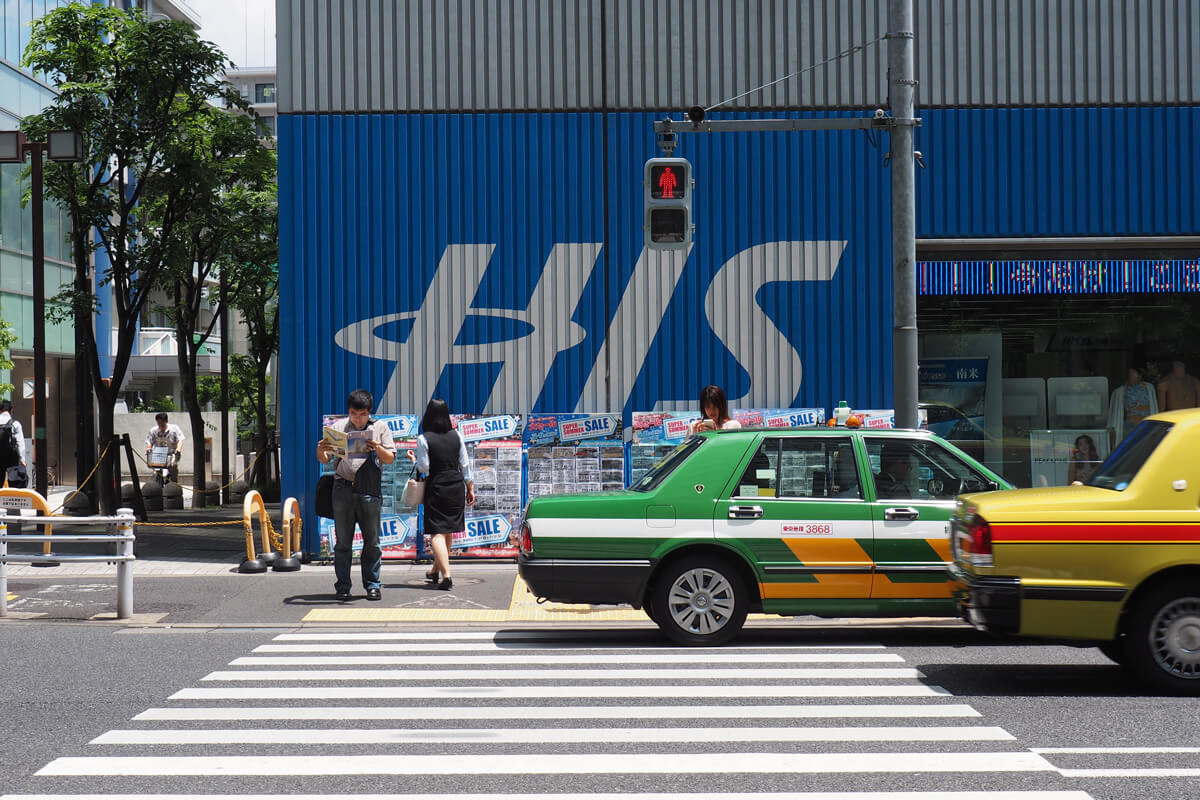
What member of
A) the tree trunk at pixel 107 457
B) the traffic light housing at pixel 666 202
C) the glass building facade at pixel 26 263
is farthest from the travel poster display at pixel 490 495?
the glass building facade at pixel 26 263

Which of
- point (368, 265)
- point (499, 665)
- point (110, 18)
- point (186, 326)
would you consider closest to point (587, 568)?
point (499, 665)

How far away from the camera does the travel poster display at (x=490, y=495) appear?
1468 centimetres

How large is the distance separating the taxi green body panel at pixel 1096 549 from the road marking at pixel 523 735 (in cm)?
110

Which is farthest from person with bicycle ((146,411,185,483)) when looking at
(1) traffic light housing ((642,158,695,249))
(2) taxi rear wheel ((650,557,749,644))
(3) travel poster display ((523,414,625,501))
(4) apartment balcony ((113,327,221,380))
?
(4) apartment balcony ((113,327,221,380))

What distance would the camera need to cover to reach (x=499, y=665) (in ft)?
28.8

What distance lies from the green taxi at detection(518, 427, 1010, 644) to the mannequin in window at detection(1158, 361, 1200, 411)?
7.45m

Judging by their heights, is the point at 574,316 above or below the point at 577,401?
above

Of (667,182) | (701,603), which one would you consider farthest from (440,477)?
(701,603)

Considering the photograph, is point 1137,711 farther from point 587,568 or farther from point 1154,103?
point 1154,103

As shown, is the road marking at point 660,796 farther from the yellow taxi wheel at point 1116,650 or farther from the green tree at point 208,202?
the green tree at point 208,202

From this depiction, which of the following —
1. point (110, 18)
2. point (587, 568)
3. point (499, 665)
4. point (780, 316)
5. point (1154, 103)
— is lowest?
point (499, 665)

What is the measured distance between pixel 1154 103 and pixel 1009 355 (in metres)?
3.40

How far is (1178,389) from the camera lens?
51.7ft

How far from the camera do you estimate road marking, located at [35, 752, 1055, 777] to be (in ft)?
19.1
